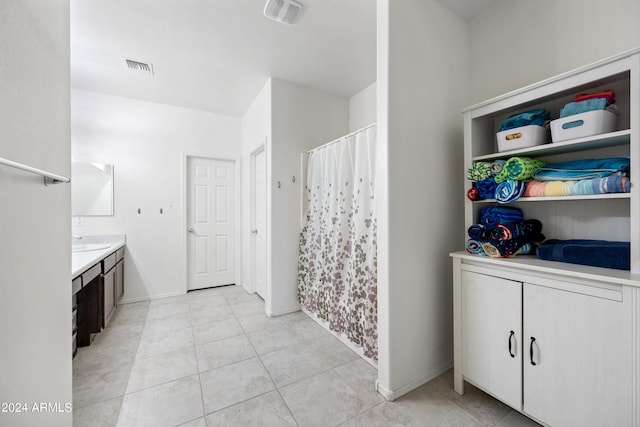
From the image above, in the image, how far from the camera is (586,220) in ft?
4.73

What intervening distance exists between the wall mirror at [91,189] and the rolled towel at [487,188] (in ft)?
13.1

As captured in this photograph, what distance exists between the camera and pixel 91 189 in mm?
3145

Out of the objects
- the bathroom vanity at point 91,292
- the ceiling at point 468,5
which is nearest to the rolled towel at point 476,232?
the ceiling at point 468,5

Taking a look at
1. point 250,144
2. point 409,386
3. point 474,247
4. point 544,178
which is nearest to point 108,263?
point 250,144

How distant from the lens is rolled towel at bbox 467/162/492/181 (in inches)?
62.5

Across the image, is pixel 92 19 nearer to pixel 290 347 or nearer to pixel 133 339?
pixel 133 339

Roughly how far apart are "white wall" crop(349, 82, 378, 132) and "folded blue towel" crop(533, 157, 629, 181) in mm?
1879

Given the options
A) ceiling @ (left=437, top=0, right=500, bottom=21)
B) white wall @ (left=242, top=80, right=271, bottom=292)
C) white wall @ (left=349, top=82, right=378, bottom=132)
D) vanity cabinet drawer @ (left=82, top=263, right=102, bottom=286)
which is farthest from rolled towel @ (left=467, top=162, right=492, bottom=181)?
vanity cabinet drawer @ (left=82, top=263, right=102, bottom=286)

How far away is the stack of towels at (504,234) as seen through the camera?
148cm

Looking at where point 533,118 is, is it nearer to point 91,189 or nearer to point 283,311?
point 283,311

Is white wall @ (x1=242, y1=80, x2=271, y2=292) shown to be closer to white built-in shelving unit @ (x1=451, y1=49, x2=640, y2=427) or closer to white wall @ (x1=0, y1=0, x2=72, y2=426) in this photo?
white wall @ (x1=0, y1=0, x2=72, y2=426)

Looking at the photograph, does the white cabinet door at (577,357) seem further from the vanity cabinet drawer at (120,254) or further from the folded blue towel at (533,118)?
the vanity cabinet drawer at (120,254)

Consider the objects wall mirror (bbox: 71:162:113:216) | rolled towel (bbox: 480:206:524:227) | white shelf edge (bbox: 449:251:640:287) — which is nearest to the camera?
white shelf edge (bbox: 449:251:640:287)

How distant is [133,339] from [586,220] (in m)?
3.56
